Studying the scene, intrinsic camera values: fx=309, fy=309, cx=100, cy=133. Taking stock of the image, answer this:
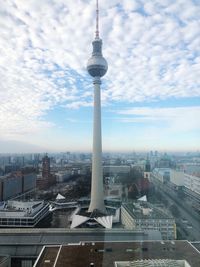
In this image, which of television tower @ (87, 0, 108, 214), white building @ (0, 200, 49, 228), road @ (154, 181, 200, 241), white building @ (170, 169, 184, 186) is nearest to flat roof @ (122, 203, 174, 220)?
road @ (154, 181, 200, 241)

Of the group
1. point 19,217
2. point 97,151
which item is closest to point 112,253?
point 19,217

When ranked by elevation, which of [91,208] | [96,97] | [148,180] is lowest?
[91,208]

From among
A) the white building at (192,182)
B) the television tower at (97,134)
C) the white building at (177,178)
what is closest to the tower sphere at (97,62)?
the television tower at (97,134)

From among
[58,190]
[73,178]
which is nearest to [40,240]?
[58,190]

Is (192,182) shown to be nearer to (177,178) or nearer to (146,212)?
(177,178)

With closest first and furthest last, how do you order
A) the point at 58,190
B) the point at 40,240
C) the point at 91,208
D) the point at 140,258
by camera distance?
the point at 140,258, the point at 40,240, the point at 91,208, the point at 58,190

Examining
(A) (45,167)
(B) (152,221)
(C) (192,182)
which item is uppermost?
(A) (45,167)

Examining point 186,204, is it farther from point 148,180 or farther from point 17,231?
point 17,231

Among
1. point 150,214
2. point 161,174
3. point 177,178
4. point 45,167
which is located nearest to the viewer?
point 150,214
